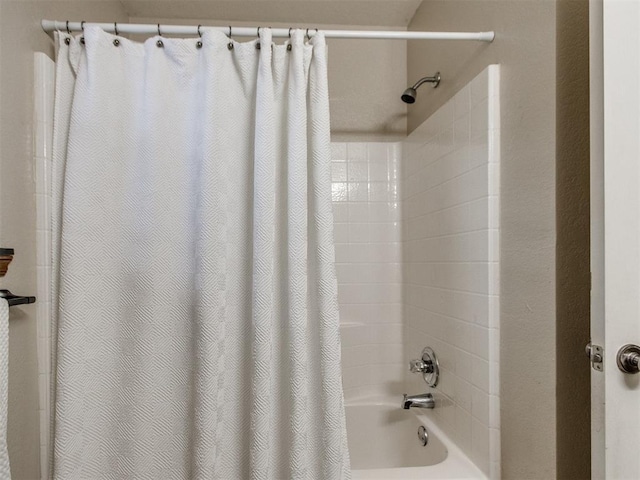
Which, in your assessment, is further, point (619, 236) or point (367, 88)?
point (367, 88)

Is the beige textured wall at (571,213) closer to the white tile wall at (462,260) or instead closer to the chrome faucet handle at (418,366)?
the white tile wall at (462,260)

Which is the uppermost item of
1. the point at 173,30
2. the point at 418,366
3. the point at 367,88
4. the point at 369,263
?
the point at 367,88

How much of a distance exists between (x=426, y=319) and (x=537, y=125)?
0.99 meters

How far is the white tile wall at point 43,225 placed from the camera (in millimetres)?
1171

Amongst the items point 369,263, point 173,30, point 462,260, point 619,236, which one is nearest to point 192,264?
point 173,30

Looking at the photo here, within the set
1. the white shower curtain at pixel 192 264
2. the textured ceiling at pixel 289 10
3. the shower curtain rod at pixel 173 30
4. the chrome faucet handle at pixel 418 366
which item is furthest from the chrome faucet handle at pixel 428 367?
the textured ceiling at pixel 289 10

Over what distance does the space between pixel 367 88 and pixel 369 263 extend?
904 millimetres

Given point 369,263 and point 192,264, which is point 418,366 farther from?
point 192,264

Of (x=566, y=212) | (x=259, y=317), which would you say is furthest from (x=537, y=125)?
(x=259, y=317)

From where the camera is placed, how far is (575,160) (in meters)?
1.00

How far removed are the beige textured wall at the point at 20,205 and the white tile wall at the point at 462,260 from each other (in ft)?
4.27

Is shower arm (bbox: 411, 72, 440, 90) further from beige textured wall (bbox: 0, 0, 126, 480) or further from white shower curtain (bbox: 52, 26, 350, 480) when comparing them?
beige textured wall (bbox: 0, 0, 126, 480)

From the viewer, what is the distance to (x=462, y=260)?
4.67 feet

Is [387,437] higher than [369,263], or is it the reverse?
[369,263]
